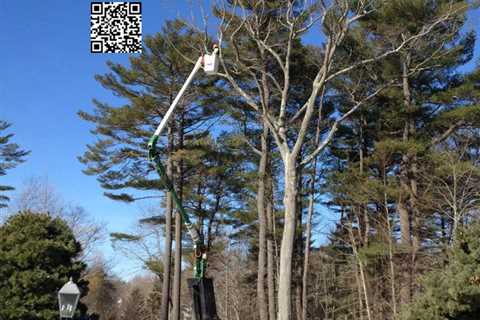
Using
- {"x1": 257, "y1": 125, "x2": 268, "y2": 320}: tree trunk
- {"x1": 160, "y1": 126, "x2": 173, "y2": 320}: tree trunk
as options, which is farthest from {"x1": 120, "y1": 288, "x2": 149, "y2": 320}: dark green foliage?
{"x1": 257, "y1": 125, "x2": 268, "y2": 320}: tree trunk

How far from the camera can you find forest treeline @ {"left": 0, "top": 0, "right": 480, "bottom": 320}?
53.2ft

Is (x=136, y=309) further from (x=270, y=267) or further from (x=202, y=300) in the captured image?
(x=202, y=300)

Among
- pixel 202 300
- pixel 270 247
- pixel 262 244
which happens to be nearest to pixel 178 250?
pixel 270 247

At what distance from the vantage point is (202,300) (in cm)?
402

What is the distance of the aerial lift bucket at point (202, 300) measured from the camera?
13.0 ft

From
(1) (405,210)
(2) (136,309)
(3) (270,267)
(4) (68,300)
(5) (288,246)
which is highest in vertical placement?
(1) (405,210)

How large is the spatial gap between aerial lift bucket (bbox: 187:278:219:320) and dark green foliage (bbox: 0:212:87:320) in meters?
9.75

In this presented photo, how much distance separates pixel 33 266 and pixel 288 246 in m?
6.40

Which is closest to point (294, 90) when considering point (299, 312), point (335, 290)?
point (299, 312)

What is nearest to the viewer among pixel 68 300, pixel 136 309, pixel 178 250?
pixel 68 300

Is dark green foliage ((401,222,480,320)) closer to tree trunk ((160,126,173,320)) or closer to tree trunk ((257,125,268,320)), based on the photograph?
tree trunk ((257,125,268,320))

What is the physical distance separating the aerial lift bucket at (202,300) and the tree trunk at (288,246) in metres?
9.25

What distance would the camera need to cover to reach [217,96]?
77.7 feet

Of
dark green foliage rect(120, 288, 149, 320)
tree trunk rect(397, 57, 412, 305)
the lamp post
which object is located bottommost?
dark green foliage rect(120, 288, 149, 320)
